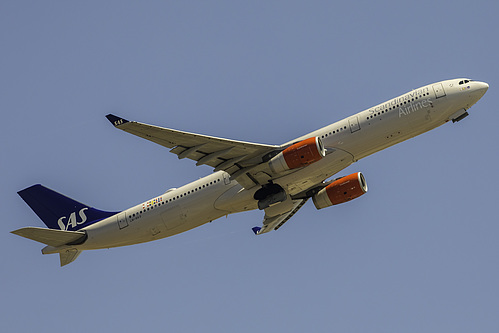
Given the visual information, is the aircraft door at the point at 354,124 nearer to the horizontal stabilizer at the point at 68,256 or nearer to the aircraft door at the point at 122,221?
the aircraft door at the point at 122,221

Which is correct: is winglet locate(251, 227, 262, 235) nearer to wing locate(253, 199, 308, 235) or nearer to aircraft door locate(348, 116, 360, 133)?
wing locate(253, 199, 308, 235)

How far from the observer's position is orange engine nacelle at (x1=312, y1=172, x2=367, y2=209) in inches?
2095

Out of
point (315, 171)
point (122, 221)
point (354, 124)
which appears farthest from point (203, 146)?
point (354, 124)

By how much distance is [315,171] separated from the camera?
4756 centimetres

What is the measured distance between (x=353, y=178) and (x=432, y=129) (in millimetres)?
8241

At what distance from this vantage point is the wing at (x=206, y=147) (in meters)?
43.5

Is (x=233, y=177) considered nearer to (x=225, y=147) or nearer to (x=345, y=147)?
(x=225, y=147)

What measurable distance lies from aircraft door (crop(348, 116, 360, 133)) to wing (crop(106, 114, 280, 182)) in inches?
200

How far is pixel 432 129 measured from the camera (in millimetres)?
47281

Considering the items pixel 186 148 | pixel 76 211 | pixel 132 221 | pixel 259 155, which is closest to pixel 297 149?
pixel 259 155

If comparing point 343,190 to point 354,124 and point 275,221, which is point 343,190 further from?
point 354,124

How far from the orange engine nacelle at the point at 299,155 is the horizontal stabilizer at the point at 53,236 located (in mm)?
15832

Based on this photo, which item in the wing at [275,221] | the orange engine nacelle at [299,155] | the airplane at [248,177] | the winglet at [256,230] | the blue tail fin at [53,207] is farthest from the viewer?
the winglet at [256,230]

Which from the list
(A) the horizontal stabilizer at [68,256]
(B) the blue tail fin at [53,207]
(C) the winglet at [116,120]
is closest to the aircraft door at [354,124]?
(C) the winglet at [116,120]
